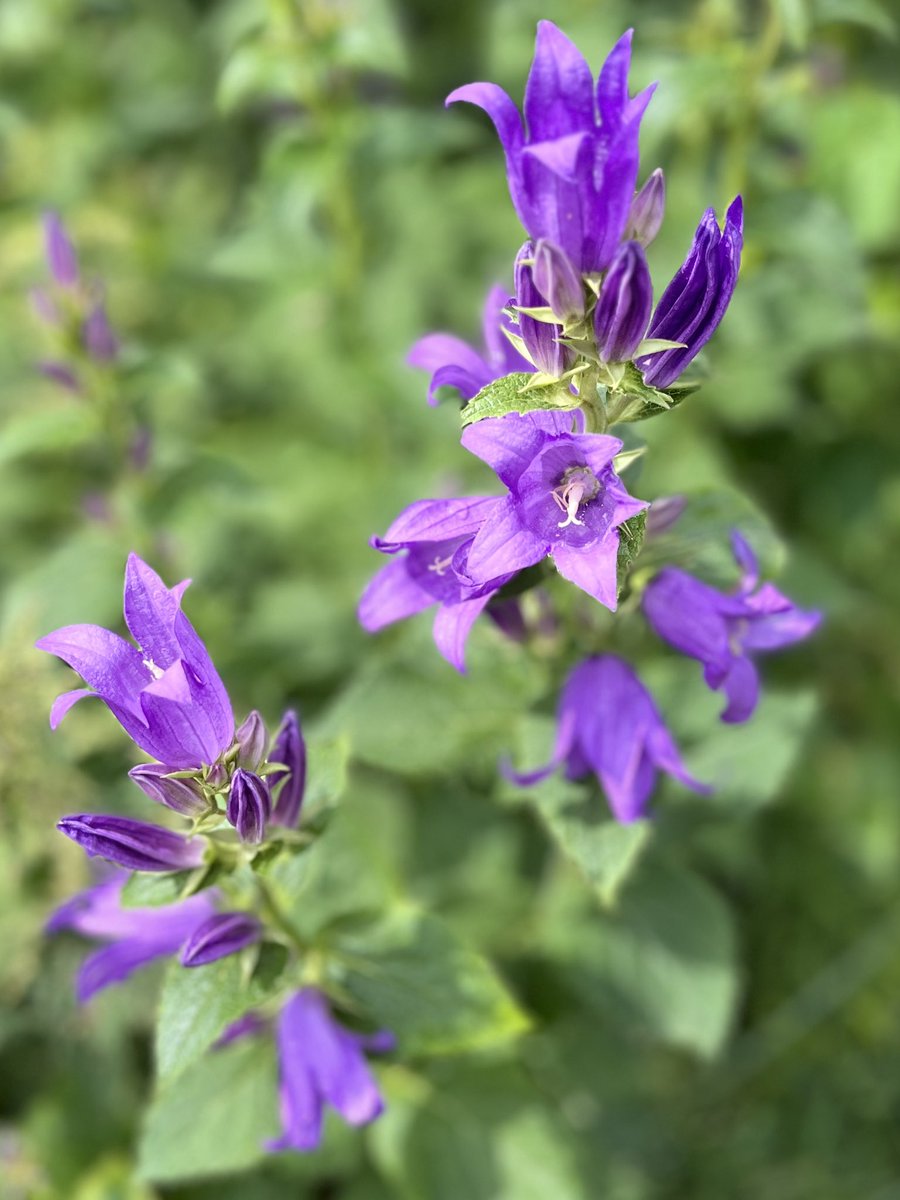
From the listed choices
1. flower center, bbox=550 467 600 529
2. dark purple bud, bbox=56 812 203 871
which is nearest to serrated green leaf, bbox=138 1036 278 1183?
dark purple bud, bbox=56 812 203 871

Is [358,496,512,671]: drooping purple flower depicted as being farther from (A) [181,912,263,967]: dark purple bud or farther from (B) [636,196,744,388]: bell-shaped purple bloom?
(A) [181,912,263,967]: dark purple bud

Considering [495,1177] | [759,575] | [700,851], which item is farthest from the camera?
[700,851]

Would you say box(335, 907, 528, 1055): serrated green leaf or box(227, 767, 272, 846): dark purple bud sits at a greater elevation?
box(227, 767, 272, 846): dark purple bud

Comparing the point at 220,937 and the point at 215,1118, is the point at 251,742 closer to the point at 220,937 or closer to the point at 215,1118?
the point at 220,937

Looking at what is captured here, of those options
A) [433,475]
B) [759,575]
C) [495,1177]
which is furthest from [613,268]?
[433,475]

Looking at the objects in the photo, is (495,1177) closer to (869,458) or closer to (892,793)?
(892,793)

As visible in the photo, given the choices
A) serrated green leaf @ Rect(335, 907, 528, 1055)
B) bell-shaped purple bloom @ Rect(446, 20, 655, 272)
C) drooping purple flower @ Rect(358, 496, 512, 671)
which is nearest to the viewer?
bell-shaped purple bloom @ Rect(446, 20, 655, 272)

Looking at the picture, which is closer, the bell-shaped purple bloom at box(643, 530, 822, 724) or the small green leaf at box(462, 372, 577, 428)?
the small green leaf at box(462, 372, 577, 428)
